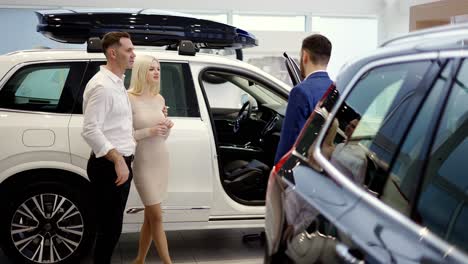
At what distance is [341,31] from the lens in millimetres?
12953

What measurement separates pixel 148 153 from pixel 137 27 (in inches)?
44.0

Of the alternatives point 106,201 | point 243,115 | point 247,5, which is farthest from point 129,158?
point 247,5

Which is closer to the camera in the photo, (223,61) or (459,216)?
(459,216)

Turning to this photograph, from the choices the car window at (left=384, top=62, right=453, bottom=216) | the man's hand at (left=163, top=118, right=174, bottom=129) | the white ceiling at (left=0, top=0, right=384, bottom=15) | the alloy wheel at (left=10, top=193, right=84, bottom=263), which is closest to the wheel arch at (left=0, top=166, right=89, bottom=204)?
the alloy wheel at (left=10, top=193, right=84, bottom=263)

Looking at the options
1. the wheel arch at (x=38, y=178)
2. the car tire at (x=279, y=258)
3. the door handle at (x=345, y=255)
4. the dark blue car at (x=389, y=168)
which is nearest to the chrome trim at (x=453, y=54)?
the dark blue car at (x=389, y=168)

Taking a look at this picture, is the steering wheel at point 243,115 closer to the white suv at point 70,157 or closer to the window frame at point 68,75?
the white suv at point 70,157

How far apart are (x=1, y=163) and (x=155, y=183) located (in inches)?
40.1

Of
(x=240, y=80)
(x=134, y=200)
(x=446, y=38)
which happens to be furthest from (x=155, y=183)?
(x=446, y=38)

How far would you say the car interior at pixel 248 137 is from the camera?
444cm

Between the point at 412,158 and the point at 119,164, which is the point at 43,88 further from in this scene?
the point at 412,158

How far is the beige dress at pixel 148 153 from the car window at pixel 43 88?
559 mm

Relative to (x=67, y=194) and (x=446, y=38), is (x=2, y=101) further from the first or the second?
(x=446, y=38)

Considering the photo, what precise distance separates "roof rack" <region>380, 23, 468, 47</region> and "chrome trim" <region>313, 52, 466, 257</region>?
0.21 ft

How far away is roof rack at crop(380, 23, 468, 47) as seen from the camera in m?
1.44
